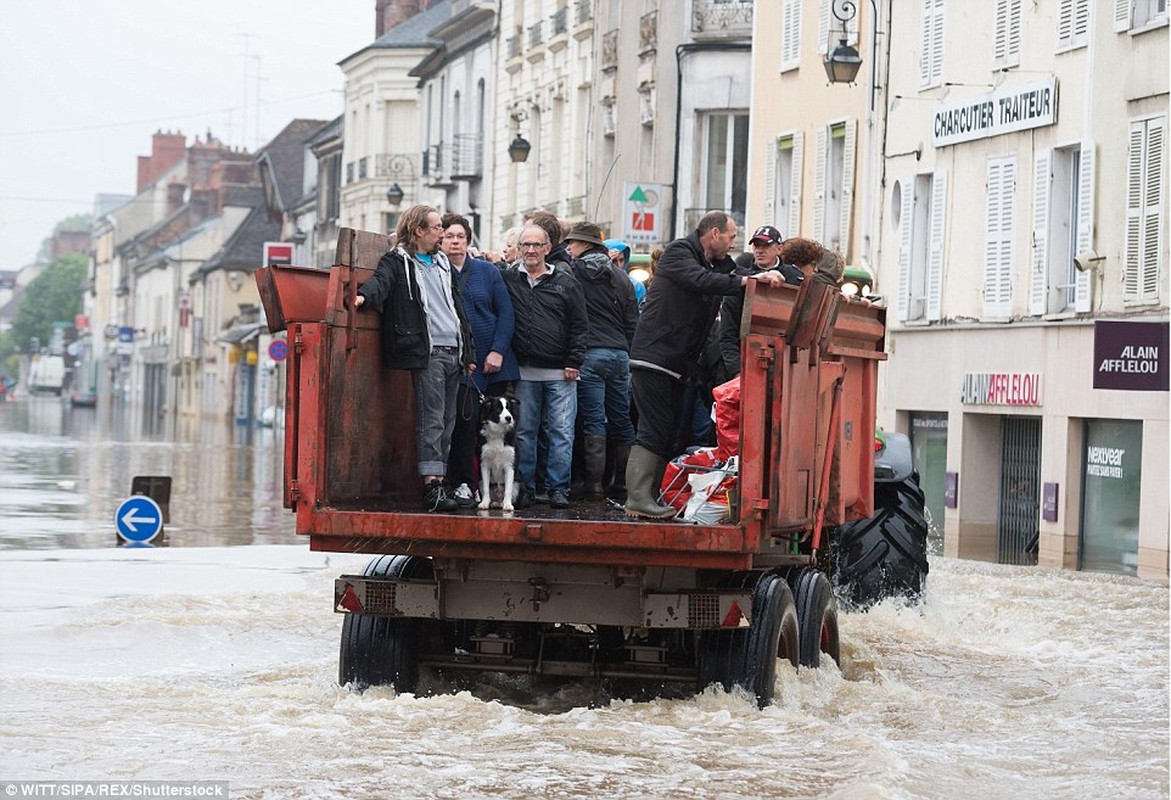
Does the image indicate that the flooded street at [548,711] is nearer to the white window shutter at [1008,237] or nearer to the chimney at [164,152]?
the white window shutter at [1008,237]

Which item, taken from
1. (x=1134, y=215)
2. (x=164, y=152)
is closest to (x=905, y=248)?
(x=1134, y=215)

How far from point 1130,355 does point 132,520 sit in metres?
9.28

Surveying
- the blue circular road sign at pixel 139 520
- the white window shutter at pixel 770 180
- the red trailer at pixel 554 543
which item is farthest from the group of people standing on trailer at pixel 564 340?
the white window shutter at pixel 770 180

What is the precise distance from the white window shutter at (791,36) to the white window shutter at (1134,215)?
432 inches

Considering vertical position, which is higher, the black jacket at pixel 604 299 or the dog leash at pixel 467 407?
the black jacket at pixel 604 299

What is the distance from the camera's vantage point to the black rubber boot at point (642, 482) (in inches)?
431

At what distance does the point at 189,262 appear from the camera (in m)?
114

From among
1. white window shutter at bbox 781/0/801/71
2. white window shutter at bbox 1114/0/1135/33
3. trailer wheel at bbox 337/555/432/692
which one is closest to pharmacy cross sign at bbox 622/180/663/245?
white window shutter at bbox 781/0/801/71

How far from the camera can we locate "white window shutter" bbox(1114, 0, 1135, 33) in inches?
942

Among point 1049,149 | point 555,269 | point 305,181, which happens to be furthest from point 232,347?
point 555,269

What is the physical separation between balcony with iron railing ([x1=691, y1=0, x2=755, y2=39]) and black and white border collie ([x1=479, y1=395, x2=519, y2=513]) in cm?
2857

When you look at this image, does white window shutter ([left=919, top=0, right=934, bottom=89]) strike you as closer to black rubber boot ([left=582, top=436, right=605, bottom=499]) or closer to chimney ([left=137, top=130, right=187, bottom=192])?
black rubber boot ([left=582, top=436, right=605, bottom=499])

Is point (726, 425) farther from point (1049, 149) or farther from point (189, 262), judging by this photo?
point (189, 262)

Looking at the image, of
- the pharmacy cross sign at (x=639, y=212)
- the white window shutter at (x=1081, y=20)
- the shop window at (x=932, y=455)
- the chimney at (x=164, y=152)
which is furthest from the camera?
the chimney at (x=164, y=152)
